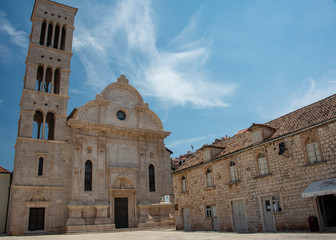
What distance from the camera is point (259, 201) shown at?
1878cm

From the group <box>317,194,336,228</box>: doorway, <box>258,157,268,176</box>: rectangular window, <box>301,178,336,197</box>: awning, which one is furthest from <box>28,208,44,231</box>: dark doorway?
<box>317,194,336,228</box>: doorway

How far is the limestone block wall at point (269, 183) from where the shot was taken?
1564 cm

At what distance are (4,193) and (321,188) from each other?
29284 millimetres

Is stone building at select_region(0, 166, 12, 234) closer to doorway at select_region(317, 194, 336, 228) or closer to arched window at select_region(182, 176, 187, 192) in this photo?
arched window at select_region(182, 176, 187, 192)

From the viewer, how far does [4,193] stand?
3039 cm

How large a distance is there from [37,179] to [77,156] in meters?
4.05

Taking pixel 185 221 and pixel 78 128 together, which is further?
pixel 78 128

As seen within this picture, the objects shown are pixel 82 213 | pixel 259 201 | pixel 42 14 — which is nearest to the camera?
pixel 259 201

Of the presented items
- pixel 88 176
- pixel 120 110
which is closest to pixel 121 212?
pixel 88 176

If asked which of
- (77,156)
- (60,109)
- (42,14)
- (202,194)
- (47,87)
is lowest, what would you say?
(202,194)

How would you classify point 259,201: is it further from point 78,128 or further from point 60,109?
point 60,109

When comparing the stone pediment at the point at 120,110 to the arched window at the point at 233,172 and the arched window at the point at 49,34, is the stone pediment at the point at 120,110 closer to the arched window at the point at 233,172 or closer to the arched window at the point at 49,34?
the arched window at the point at 49,34

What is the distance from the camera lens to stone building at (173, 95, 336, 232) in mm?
15484

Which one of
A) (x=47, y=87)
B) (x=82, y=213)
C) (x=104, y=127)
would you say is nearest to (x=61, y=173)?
(x=82, y=213)
